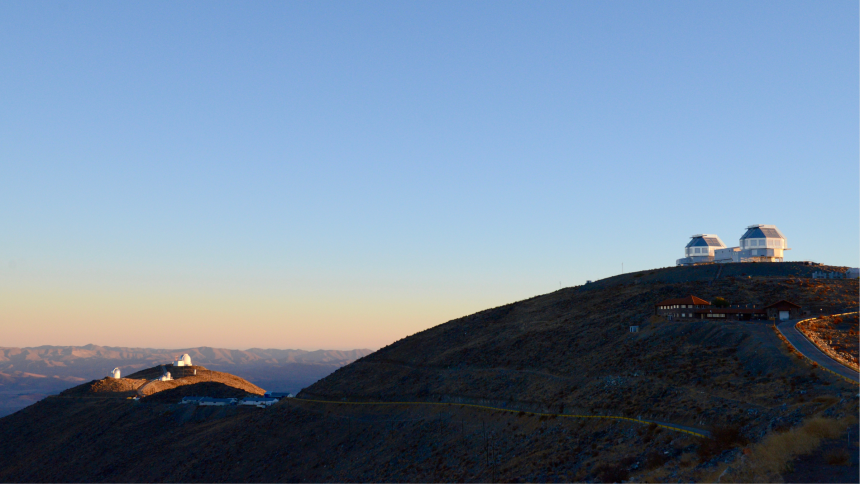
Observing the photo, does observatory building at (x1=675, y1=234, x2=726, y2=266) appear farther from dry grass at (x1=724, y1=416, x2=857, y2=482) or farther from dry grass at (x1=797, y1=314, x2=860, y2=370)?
dry grass at (x1=724, y1=416, x2=857, y2=482)

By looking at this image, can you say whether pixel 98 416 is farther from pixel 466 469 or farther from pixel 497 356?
pixel 466 469

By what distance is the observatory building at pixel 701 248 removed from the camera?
10869 centimetres

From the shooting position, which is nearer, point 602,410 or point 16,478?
point 602,410

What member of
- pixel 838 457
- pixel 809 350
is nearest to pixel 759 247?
pixel 809 350

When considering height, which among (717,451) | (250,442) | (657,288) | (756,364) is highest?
(657,288)

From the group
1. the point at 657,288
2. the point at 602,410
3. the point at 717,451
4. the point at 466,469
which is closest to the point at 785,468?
the point at 717,451

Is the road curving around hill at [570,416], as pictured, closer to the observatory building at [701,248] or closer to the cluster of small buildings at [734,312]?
the cluster of small buildings at [734,312]

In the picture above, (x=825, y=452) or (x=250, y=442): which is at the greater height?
(x=825, y=452)

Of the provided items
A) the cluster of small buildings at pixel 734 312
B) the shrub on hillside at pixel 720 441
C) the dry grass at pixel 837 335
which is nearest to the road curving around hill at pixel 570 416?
the shrub on hillside at pixel 720 441

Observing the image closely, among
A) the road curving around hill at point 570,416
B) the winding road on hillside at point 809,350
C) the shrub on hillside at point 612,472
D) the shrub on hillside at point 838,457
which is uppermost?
the winding road on hillside at point 809,350

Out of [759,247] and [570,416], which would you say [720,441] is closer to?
[570,416]

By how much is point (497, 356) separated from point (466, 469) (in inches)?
1135

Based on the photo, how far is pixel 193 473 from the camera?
72.3 m

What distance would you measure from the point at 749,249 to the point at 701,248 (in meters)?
7.60
